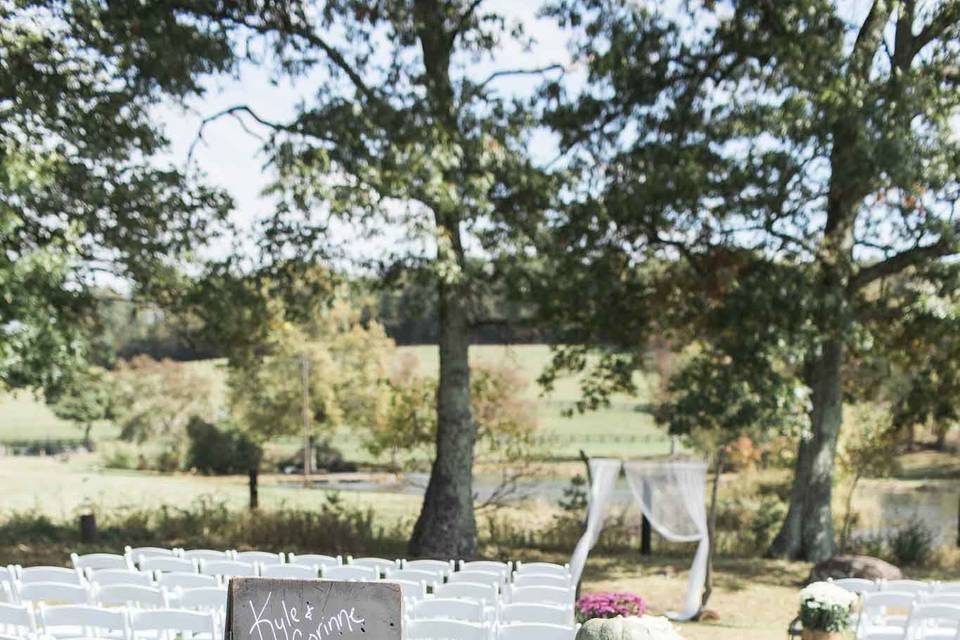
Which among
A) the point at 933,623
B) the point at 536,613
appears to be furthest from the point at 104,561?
the point at 933,623

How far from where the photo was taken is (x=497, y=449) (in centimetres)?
2070

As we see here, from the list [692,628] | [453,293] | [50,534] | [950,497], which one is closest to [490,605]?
[692,628]

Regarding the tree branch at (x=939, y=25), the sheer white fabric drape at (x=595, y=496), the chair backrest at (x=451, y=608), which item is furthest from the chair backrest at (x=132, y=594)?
the tree branch at (x=939, y=25)

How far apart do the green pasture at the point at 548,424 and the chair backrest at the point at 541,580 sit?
34160mm

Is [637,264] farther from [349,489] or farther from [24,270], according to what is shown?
[349,489]

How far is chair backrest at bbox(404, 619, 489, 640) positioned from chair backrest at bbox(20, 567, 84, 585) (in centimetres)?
328

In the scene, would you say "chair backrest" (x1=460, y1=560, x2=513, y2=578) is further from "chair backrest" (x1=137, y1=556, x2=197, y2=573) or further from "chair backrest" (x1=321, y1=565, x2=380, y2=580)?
"chair backrest" (x1=137, y1=556, x2=197, y2=573)

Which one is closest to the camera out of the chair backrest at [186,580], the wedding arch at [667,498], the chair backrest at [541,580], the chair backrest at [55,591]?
the chair backrest at [55,591]

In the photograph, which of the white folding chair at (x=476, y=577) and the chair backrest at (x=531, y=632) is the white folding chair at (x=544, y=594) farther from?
the chair backrest at (x=531, y=632)

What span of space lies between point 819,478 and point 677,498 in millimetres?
5628

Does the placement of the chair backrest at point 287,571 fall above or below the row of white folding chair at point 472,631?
above

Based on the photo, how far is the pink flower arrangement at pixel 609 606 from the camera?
8.63 m

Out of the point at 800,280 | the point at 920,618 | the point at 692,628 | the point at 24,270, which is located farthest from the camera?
the point at 800,280

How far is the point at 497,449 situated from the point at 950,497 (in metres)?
18.5
